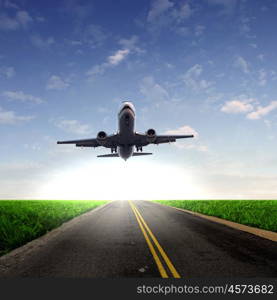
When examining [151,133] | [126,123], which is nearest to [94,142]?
[126,123]

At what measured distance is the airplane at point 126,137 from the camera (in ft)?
83.5

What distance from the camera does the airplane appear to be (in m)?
25.5

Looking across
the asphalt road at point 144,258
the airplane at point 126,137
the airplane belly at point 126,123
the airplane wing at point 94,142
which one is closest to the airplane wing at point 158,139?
the airplane at point 126,137

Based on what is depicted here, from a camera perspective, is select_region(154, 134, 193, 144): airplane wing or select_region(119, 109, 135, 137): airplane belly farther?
select_region(154, 134, 193, 144): airplane wing

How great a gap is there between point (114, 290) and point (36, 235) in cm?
769

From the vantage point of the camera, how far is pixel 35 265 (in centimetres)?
655

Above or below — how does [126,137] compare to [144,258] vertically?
above

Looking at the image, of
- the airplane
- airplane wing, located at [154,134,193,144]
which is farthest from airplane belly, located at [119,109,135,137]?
airplane wing, located at [154,134,193,144]

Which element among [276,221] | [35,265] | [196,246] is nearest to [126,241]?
[196,246]

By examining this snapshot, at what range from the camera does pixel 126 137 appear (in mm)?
28578

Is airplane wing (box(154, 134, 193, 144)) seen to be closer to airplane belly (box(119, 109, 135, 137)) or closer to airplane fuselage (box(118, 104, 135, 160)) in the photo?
airplane fuselage (box(118, 104, 135, 160))

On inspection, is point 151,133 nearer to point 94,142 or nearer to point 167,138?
point 167,138

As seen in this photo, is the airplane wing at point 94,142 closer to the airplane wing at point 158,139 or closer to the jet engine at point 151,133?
the airplane wing at point 158,139

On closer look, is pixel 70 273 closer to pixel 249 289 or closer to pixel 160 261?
pixel 160 261
